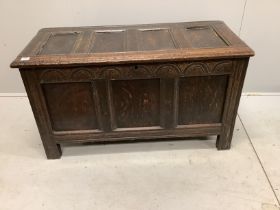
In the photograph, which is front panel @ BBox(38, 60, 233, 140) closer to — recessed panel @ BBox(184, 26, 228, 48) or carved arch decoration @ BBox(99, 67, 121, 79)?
carved arch decoration @ BBox(99, 67, 121, 79)

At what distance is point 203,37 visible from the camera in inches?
61.1

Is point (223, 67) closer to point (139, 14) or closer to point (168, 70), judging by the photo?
point (168, 70)

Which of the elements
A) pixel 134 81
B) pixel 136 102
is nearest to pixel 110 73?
pixel 134 81

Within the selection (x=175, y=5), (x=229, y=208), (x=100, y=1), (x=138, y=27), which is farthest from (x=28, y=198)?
(x=175, y=5)

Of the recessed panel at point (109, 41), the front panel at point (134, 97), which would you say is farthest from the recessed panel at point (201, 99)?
the recessed panel at point (109, 41)

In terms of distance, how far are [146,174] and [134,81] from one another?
1.82ft

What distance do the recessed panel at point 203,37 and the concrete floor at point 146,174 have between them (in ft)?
2.19

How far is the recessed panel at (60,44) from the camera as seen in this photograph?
1.44 meters

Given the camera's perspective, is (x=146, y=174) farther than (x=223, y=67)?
Yes

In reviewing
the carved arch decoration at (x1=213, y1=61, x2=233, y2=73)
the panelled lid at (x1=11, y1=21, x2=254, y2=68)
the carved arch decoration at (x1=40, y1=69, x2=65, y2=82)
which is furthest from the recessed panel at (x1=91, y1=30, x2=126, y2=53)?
the carved arch decoration at (x1=213, y1=61, x2=233, y2=73)

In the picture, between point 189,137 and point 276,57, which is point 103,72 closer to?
point 189,137

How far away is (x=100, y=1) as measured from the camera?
1.85m

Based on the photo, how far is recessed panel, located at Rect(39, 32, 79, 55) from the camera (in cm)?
144

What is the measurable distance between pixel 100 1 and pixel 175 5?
51 centimetres
